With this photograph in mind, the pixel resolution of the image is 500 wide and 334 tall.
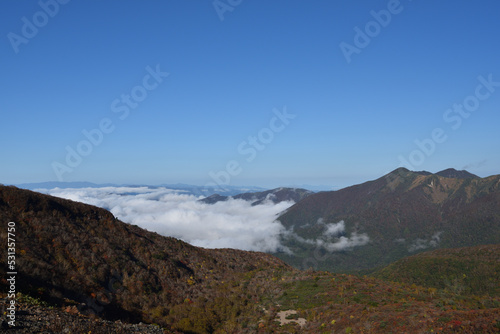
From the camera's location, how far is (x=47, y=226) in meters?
27.6

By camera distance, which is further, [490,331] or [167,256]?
[167,256]

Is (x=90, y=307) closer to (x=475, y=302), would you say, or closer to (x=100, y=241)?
(x=100, y=241)

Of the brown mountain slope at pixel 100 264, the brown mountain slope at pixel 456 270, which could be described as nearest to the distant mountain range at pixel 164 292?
the brown mountain slope at pixel 100 264

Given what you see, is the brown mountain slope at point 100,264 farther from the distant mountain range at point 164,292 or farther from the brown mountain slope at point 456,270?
the brown mountain slope at point 456,270

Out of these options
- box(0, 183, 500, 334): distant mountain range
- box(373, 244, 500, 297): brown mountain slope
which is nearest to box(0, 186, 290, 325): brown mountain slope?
box(0, 183, 500, 334): distant mountain range

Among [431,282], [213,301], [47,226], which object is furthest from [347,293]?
[431,282]

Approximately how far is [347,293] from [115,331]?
2268 centimetres

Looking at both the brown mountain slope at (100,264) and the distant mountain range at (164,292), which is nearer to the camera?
the distant mountain range at (164,292)

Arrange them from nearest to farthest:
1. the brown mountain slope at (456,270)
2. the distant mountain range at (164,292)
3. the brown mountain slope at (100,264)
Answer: the distant mountain range at (164,292) < the brown mountain slope at (100,264) < the brown mountain slope at (456,270)

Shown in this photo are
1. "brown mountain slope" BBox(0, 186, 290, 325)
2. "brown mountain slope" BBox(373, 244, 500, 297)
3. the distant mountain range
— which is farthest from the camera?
"brown mountain slope" BBox(373, 244, 500, 297)

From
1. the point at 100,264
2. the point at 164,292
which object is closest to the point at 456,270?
the point at 164,292

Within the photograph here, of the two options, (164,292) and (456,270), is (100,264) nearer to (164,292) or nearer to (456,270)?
(164,292)

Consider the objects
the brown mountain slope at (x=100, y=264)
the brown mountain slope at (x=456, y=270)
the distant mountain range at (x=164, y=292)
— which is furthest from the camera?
the brown mountain slope at (x=456, y=270)

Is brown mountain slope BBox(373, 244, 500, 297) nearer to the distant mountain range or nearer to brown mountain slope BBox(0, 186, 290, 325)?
the distant mountain range
